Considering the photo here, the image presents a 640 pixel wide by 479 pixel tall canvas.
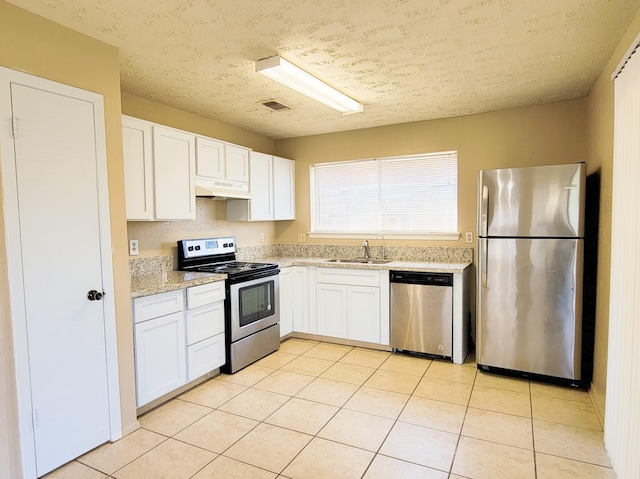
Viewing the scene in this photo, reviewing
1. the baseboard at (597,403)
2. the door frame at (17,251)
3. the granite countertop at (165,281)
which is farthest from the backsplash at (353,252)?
the door frame at (17,251)

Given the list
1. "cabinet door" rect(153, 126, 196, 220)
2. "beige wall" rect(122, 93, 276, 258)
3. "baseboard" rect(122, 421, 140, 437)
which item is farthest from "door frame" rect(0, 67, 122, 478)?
"beige wall" rect(122, 93, 276, 258)

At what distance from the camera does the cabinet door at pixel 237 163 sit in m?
3.67

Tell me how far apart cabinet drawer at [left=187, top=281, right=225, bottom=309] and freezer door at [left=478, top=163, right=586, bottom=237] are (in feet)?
7.30

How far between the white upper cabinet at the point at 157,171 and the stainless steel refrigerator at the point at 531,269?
2.47 metres

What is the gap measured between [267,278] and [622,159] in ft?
9.24

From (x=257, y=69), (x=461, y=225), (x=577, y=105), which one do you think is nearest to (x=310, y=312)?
(x=461, y=225)

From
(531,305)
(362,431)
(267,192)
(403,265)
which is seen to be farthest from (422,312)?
(267,192)

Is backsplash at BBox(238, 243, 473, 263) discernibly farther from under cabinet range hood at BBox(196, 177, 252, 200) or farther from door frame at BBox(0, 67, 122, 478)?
door frame at BBox(0, 67, 122, 478)

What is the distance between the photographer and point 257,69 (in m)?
2.45

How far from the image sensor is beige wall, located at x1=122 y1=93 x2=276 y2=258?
317 cm

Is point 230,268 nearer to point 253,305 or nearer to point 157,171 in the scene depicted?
point 253,305

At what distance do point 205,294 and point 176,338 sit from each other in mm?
396

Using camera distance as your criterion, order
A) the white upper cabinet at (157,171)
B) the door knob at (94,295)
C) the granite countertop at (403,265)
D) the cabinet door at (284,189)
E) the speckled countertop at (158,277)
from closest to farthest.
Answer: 1. the door knob at (94,295)
2. the speckled countertop at (158,277)
3. the white upper cabinet at (157,171)
4. the granite countertop at (403,265)
5. the cabinet door at (284,189)

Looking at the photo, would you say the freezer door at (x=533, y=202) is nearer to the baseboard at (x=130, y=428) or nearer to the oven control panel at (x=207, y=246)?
the oven control panel at (x=207, y=246)
